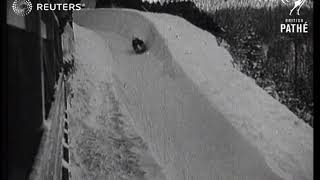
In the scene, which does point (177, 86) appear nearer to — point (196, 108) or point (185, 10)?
point (196, 108)

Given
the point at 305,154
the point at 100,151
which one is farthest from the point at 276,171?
Answer: the point at 100,151

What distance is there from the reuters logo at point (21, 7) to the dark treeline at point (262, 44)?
15.2 inches

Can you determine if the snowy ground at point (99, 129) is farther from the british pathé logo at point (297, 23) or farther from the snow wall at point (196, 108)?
the british pathé logo at point (297, 23)

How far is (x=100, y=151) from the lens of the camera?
222 cm

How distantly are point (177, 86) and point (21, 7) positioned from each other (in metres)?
0.91

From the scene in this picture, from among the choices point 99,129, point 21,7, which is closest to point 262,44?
point 99,129

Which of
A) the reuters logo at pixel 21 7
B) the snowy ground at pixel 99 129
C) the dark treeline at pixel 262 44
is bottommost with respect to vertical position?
→ the snowy ground at pixel 99 129

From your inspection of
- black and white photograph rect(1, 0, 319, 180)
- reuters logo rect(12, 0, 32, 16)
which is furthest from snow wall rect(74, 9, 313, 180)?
reuters logo rect(12, 0, 32, 16)

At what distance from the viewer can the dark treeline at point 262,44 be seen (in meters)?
2.26

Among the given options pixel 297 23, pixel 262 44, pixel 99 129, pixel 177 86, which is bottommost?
pixel 99 129

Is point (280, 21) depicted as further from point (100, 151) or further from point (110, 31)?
point (100, 151)

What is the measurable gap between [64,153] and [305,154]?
1.23 m

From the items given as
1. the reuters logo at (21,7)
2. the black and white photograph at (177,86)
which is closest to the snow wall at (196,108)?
the black and white photograph at (177,86)

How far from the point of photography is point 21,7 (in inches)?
84.1
